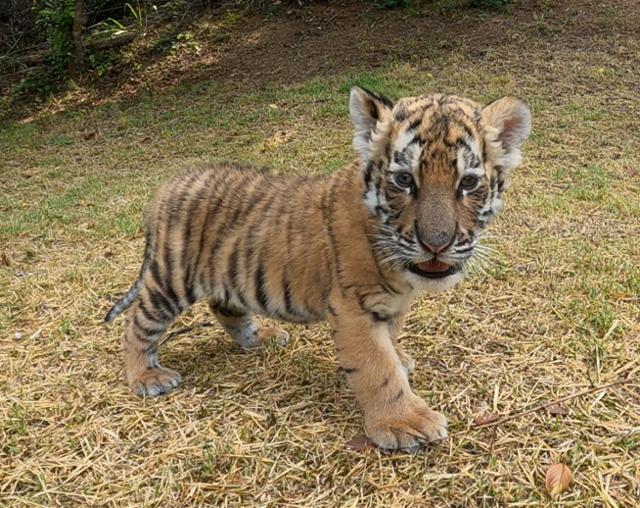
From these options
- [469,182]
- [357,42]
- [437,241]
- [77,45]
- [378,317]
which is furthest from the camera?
[77,45]

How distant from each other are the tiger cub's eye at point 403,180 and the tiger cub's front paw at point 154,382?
5.93ft

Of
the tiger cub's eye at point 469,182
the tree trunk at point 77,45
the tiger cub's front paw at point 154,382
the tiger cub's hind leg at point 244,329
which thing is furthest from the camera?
the tree trunk at point 77,45

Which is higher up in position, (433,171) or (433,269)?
(433,171)

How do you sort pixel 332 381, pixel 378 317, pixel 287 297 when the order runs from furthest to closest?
pixel 332 381 → pixel 287 297 → pixel 378 317

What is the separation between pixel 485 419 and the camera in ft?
10.8

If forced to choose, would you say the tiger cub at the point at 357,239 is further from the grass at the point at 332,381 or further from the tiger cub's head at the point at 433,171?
the grass at the point at 332,381

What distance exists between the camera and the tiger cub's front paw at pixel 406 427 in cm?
313

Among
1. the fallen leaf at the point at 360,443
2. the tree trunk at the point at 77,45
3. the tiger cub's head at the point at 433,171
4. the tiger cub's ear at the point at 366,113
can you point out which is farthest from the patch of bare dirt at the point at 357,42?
the fallen leaf at the point at 360,443

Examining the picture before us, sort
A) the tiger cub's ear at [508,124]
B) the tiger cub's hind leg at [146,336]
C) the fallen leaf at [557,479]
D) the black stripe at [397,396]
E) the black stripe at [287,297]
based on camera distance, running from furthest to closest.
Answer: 1. the tiger cub's hind leg at [146,336]
2. the black stripe at [287,297]
3. the black stripe at [397,396]
4. the tiger cub's ear at [508,124]
5. the fallen leaf at [557,479]

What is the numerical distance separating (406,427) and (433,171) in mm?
1207

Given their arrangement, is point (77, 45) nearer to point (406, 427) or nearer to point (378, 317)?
point (378, 317)

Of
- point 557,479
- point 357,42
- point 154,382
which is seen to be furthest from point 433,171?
point 357,42

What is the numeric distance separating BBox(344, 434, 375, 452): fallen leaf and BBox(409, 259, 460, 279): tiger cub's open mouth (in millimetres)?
855

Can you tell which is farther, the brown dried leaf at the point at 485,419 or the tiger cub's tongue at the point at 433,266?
the brown dried leaf at the point at 485,419
